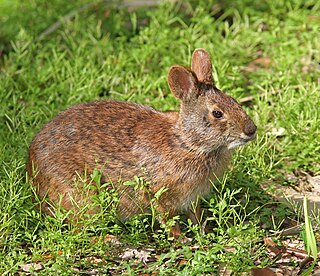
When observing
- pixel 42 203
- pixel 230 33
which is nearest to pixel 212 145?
pixel 42 203

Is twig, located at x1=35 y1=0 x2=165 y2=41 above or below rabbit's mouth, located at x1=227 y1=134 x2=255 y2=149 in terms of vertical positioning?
below

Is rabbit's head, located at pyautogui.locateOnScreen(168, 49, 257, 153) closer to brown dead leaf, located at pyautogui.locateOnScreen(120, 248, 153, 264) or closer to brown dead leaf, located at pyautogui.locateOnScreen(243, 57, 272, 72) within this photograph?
brown dead leaf, located at pyautogui.locateOnScreen(120, 248, 153, 264)

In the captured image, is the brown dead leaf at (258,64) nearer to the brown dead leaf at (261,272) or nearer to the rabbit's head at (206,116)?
the rabbit's head at (206,116)

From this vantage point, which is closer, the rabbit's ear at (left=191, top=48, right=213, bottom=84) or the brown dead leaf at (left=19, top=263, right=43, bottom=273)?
the brown dead leaf at (left=19, top=263, right=43, bottom=273)

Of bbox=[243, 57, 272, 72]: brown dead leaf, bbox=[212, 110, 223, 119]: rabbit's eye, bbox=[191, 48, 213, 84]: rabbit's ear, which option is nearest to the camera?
bbox=[212, 110, 223, 119]: rabbit's eye

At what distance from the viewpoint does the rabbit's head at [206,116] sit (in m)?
5.36

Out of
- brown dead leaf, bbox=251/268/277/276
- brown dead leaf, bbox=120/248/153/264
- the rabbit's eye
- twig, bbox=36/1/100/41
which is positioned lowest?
brown dead leaf, bbox=120/248/153/264

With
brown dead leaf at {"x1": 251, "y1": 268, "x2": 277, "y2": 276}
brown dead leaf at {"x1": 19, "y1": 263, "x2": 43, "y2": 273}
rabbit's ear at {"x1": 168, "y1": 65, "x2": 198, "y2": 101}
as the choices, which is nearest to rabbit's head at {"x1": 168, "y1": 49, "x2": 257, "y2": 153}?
rabbit's ear at {"x1": 168, "y1": 65, "x2": 198, "y2": 101}

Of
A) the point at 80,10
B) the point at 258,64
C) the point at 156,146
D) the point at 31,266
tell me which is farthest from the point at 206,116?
the point at 80,10

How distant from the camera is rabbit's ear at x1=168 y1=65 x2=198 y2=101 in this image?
17.9 feet

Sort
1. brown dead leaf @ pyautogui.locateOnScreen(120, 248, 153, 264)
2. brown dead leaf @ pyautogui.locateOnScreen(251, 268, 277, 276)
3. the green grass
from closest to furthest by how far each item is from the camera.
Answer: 1. brown dead leaf @ pyautogui.locateOnScreen(251, 268, 277, 276)
2. the green grass
3. brown dead leaf @ pyautogui.locateOnScreen(120, 248, 153, 264)

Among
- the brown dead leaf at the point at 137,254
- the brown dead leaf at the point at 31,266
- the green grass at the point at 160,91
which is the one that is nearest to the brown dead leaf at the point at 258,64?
the green grass at the point at 160,91

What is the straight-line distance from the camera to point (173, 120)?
5.70 metres

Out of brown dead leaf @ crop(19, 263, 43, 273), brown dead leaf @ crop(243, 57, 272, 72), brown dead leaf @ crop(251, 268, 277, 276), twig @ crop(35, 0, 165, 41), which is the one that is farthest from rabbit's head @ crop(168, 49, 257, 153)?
twig @ crop(35, 0, 165, 41)
